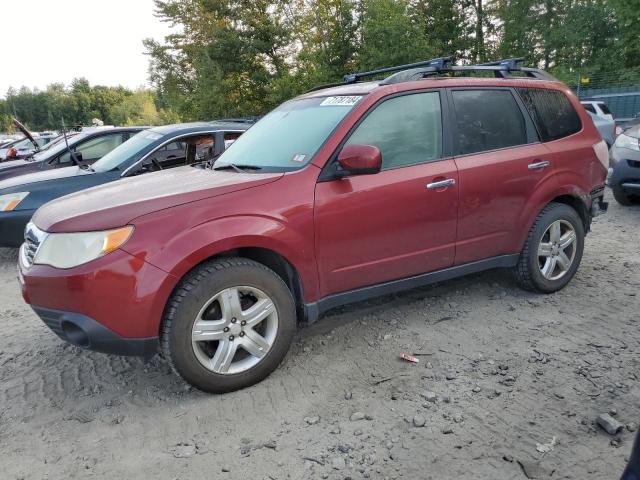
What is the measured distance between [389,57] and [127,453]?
25.4 metres

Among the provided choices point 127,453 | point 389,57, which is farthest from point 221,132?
point 389,57

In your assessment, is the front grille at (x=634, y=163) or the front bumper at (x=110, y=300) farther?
the front grille at (x=634, y=163)

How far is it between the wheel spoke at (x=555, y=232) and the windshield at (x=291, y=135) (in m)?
2.02

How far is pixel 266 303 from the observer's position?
9.53 ft

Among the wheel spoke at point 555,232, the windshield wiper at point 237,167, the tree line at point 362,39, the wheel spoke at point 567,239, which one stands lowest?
the wheel spoke at point 567,239

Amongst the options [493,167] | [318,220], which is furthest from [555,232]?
[318,220]

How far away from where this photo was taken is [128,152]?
6.22 m

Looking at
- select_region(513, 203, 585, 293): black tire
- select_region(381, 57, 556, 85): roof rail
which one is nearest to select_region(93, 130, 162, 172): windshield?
select_region(381, 57, 556, 85): roof rail

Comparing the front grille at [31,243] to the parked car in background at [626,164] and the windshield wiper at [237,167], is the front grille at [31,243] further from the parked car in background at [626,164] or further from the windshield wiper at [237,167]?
the parked car in background at [626,164]

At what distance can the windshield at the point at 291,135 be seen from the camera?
10.6 ft

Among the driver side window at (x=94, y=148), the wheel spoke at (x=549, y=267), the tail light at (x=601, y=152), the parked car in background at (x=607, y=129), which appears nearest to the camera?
the wheel spoke at (x=549, y=267)

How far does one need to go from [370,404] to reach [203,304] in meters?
1.09

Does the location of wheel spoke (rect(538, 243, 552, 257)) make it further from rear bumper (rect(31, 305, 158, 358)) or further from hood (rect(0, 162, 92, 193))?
hood (rect(0, 162, 92, 193))

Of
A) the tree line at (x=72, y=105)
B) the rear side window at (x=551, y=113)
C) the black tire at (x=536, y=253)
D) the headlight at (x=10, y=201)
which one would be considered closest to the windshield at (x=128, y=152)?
the headlight at (x=10, y=201)
